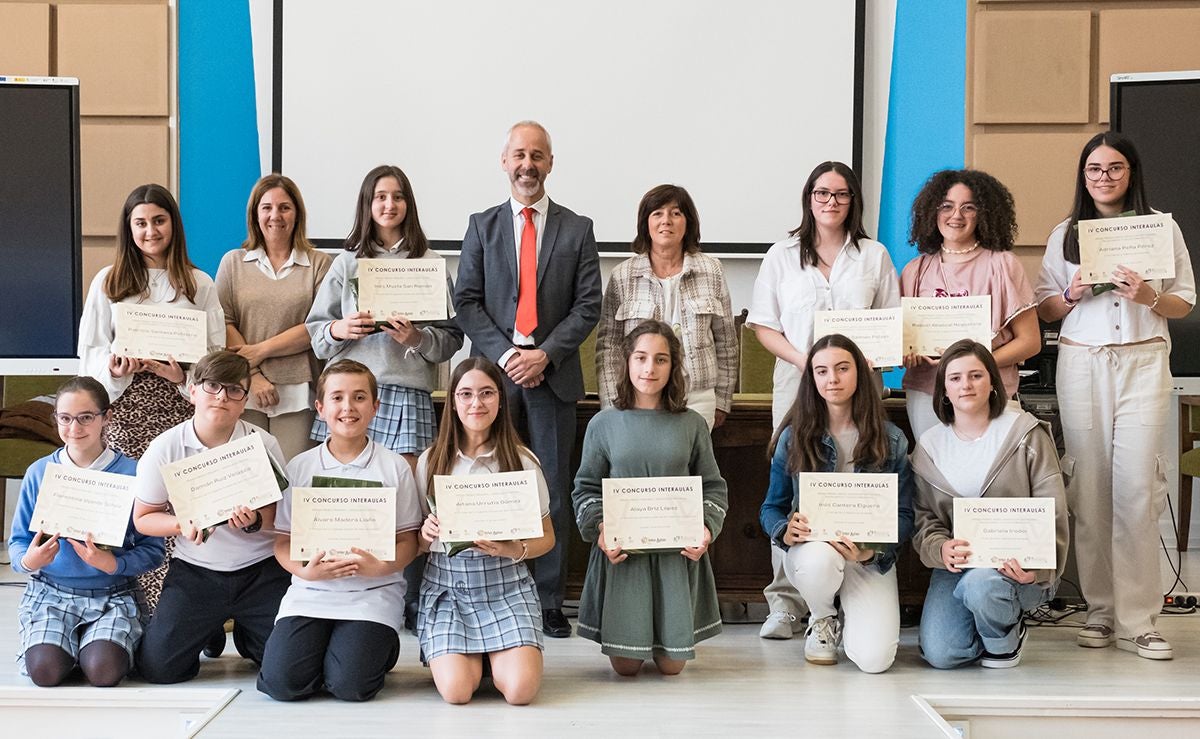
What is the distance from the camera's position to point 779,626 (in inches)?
145

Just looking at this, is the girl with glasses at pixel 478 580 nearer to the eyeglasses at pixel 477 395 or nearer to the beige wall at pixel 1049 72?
the eyeglasses at pixel 477 395

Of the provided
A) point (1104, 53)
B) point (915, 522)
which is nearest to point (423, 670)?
point (915, 522)

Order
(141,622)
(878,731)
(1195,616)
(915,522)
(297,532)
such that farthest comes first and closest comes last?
(1195,616) < (915,522) < (141,622) < (297,532) < (878,731)

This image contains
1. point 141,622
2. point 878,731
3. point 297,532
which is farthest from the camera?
point 141,622

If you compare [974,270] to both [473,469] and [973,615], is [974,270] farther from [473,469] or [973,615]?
[473,469]

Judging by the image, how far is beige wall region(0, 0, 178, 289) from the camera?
A: 5.30 meters

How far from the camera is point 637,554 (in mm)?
3125

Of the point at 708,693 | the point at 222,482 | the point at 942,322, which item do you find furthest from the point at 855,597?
the point at 222,482

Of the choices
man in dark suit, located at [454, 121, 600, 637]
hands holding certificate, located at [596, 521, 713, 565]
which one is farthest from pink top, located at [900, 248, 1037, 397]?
man in dark suit, located at [454, 121, 600, 637]

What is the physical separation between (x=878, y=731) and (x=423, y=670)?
131 centimetres

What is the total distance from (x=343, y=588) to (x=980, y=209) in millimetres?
2353

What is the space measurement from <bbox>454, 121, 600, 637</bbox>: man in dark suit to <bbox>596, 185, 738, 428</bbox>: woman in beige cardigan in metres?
0.11

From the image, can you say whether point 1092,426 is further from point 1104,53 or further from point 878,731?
point 1104,53

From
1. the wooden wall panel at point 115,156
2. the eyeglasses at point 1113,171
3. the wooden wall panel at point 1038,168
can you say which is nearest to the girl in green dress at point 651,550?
the eyeglasses at point 1113,171
